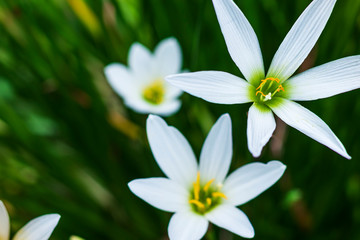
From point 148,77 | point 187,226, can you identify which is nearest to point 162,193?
point 187,226

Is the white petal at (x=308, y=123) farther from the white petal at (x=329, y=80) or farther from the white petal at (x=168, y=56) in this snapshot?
the white petal at (x=168, y=56)

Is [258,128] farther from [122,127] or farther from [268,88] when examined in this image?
[122,127]

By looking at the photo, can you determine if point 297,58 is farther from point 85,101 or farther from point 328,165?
point 85,101

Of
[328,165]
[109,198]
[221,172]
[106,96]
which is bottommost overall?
[221,172]

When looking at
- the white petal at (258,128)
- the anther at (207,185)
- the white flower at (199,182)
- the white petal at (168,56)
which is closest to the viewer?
the white petal at (258,128)

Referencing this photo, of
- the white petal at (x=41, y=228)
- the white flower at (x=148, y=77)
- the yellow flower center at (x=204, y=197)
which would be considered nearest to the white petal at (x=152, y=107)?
the white flower at (x=148, y=77)

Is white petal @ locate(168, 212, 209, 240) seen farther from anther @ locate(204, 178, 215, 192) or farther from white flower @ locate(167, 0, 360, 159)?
white flower @ locate(167, 0, 360, 159)

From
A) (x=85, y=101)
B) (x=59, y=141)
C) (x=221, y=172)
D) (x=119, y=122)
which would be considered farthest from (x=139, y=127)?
(x=221, y=172)

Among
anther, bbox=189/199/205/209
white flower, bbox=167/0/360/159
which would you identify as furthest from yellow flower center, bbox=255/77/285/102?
anther, bbox=189/199/205/209
